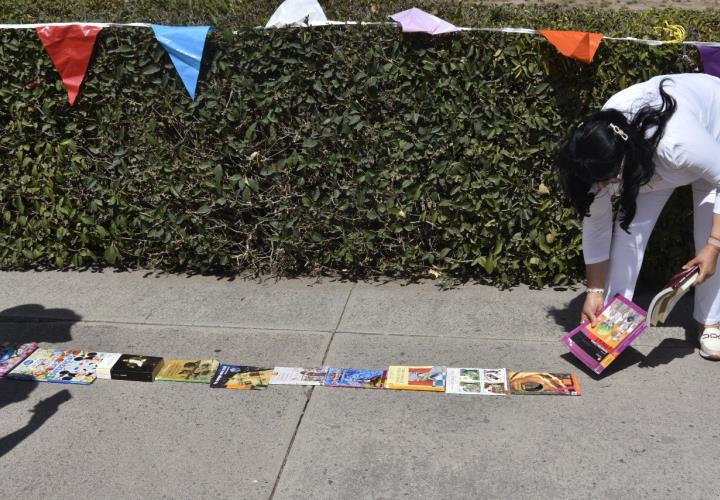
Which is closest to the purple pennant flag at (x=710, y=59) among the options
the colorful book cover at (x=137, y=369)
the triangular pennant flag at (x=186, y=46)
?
the triangular pennant flag at (x=186, y=46)

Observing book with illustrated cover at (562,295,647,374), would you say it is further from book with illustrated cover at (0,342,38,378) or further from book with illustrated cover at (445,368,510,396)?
book with illustrated cover at (0,342,38,378)

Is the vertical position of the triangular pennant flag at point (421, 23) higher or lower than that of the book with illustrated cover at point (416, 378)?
higher

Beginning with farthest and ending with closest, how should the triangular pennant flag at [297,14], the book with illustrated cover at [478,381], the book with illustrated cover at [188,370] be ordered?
the triangular pennant flag at [297,14]
the book with illustrated cover at [188,370]
the book with illustrated cover at [478,381]

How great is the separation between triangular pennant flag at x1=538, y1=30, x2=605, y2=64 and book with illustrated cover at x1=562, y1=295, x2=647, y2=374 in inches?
54.3

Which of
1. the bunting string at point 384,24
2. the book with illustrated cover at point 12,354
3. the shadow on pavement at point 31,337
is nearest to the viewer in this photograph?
the shadow on pavement at point 31,337

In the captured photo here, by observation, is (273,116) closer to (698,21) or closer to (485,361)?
(485,361)

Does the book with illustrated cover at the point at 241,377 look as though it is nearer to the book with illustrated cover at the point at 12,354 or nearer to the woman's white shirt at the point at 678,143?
the book with illustrated cover at the point at 12,354

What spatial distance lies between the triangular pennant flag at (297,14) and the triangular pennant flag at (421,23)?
0.46 m

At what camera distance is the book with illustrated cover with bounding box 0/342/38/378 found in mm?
4355

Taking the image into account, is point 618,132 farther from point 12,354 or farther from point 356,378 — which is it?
point 12,354

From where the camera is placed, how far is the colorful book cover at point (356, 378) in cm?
405

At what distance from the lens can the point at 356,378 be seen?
4.11 metres

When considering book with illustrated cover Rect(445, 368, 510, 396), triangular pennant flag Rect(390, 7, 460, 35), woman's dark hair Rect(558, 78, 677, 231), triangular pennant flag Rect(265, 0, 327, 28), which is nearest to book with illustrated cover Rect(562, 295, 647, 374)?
book with illustrated cover Rect(445, 368, 510, 396)

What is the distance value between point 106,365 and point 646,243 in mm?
2936
